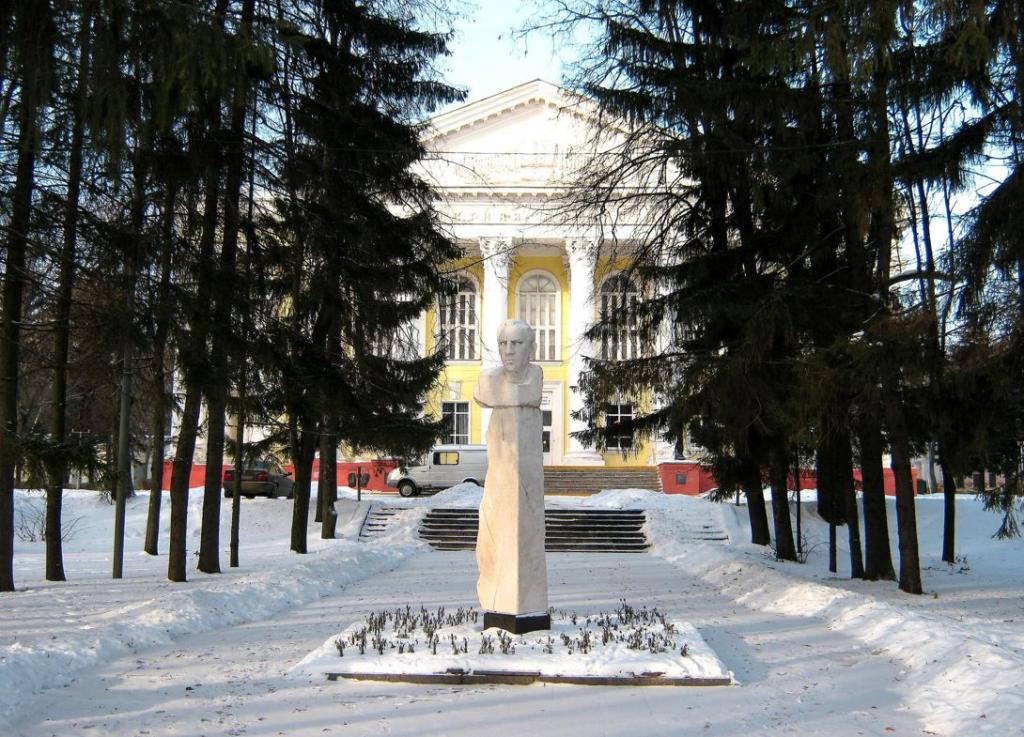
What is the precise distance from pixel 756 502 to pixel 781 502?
8.03 feet

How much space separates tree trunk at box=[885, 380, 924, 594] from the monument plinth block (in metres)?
6.29

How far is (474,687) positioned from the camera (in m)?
7.29

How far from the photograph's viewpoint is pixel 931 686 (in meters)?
7.18

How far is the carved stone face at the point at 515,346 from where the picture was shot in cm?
898

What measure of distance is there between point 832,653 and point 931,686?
177 centimetres

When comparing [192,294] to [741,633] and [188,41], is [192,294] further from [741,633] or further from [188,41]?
[741,633]

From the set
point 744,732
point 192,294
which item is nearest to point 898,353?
point 744,732

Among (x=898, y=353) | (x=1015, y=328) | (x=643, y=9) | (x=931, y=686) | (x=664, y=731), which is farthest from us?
(x=643, y=9)

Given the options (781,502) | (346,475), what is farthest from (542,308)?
(781,502)

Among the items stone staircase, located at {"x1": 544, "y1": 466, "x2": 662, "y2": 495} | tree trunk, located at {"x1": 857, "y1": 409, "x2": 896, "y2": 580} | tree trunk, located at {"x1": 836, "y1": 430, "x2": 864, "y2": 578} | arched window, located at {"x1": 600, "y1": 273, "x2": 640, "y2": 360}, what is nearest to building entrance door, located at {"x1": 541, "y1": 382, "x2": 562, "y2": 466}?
stone staircase, located at {"x1": 544, "y1": 466, "x2": 662, "y2": 495}

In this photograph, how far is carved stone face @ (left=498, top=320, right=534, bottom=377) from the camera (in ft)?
29.5

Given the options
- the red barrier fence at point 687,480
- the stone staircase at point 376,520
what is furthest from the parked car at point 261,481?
the red barrier fence at point 687,480

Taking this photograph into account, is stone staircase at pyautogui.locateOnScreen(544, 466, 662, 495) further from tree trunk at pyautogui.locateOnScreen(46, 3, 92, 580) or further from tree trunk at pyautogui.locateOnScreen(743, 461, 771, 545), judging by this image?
tree trunk at pyautogui.locateOnScreen(46, 3, 92, 580)

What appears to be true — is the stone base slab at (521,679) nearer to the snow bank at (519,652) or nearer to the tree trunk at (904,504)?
the snow bank at (519,652)
